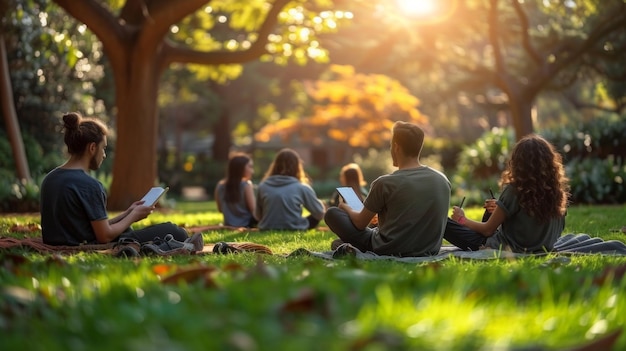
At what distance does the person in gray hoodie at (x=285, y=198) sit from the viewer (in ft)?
38.8

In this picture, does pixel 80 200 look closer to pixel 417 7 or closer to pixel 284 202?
pixel 284 202

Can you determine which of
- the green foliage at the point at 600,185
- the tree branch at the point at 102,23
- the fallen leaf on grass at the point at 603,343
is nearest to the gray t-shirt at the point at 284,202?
the tree branch at the point at 102,23

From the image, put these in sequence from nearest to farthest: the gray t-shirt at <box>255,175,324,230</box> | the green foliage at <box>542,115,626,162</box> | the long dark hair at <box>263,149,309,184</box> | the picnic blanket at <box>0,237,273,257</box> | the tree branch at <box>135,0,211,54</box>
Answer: the picnic blanket at <box>0,237,273,257</box> < the gray t-shirt at <box>255,175,324,230</box> < the long dark hair at <box>263,149,309,184</box> < the tree branch at <box>135,0,211,54</box> < the green foliage at <box>542,115,626,162</box>

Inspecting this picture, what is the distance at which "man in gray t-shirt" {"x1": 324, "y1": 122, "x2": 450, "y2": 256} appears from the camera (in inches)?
299

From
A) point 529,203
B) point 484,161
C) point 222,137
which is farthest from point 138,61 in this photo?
point 222,137

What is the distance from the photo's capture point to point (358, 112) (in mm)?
42500

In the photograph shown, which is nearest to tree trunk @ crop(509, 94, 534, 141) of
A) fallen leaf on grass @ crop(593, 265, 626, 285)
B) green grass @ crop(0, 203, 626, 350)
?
fallen leaf on grass @ crop(593, 265, 626, 285)

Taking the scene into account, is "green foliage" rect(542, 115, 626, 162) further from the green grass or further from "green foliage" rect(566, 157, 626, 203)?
the green grass

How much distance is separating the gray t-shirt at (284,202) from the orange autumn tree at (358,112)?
2958cm

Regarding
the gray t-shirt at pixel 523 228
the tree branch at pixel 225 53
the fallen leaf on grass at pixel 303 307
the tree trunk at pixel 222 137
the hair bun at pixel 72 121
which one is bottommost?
the tree trunk at pixel 222 137

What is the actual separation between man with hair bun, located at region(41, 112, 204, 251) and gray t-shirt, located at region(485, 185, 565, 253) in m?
2.85

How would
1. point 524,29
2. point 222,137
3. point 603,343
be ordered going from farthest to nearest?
point 222,137, point 524,29, point 603,343

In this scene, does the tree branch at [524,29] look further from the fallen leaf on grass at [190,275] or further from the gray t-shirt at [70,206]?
the fallen leaf on grass at [190,275]

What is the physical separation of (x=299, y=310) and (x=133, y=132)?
579 inches
